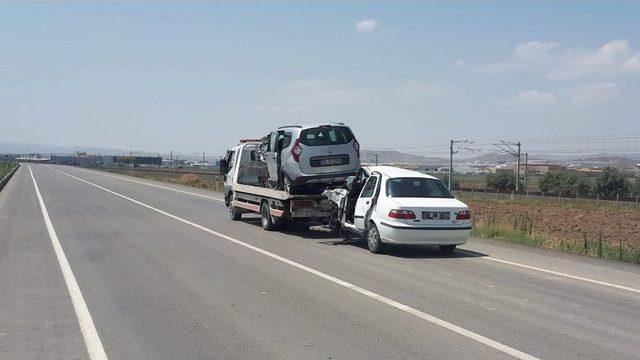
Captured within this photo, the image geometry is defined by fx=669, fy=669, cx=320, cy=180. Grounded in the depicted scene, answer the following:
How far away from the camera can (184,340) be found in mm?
6727

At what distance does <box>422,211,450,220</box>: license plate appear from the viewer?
12742 mm

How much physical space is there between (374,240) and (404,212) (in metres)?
1.09

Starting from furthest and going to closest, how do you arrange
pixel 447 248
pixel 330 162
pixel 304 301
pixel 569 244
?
1. pixel 330 162
2. pixel 569 244
3. pixel 447 248
4. pixel 304 301

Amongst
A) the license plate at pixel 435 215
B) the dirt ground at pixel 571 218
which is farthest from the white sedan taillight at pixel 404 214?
the dirt ground at pixel 571 218

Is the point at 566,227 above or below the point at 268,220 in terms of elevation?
below

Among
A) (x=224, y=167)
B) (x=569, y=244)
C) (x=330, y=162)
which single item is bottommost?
(x=569, y=244)

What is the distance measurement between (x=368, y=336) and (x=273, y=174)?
37.3 ft

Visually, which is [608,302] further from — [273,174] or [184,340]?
[273,174]

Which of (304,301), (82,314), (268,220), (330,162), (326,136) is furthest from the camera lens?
(268,220)

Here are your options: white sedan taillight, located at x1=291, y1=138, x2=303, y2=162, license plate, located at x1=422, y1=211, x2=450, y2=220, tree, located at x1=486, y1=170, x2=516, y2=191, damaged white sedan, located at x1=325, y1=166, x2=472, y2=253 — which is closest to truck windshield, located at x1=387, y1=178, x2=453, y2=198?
damaged white sedan, located at x1=325, y1=166, x2=472, y2=253

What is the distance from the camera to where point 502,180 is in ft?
307

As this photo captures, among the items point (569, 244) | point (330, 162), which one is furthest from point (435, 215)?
point (569, 244)

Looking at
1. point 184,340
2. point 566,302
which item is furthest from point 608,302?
point 184,340

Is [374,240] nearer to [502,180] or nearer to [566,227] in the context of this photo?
[566,227]
